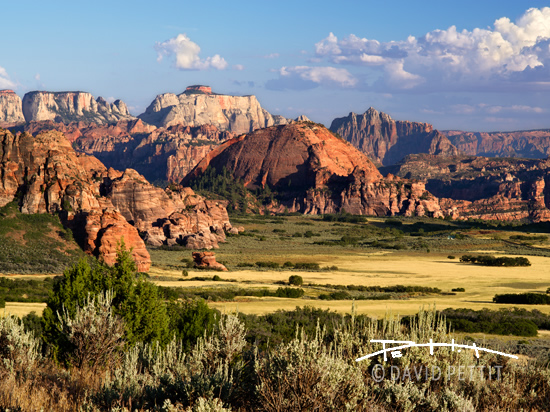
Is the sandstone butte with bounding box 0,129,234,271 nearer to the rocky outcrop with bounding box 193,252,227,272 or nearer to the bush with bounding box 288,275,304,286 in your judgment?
the rocky outcrop with bounding box 193,252,227,272

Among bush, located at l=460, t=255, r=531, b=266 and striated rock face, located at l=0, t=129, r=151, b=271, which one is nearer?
striated rock face, located at l=0, t=129, r=151, b=271

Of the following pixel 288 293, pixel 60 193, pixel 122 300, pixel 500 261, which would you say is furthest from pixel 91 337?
pixel 500 261

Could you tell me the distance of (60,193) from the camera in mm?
78312

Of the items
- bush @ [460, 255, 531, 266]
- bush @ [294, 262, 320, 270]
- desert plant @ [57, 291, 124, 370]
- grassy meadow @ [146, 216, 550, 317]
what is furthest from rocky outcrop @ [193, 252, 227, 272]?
desert plant @ [57, 291, 124, 370]

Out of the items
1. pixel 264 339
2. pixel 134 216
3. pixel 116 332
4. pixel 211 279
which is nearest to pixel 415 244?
pixel 134 216

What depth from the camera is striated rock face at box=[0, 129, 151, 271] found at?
240 feet

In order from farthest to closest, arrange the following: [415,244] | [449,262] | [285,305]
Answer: [415,244] → [449,262] → [285,305]

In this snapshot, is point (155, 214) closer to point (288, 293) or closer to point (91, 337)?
point (288, 293)

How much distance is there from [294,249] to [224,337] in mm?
93644

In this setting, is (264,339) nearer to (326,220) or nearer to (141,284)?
(141,284)

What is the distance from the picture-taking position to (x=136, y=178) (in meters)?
110

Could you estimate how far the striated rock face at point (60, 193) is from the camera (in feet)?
240

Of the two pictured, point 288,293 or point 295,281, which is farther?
point 295,281

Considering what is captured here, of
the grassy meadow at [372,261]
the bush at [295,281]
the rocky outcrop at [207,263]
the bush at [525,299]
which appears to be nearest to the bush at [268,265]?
the grassy meadow at [372,261]
